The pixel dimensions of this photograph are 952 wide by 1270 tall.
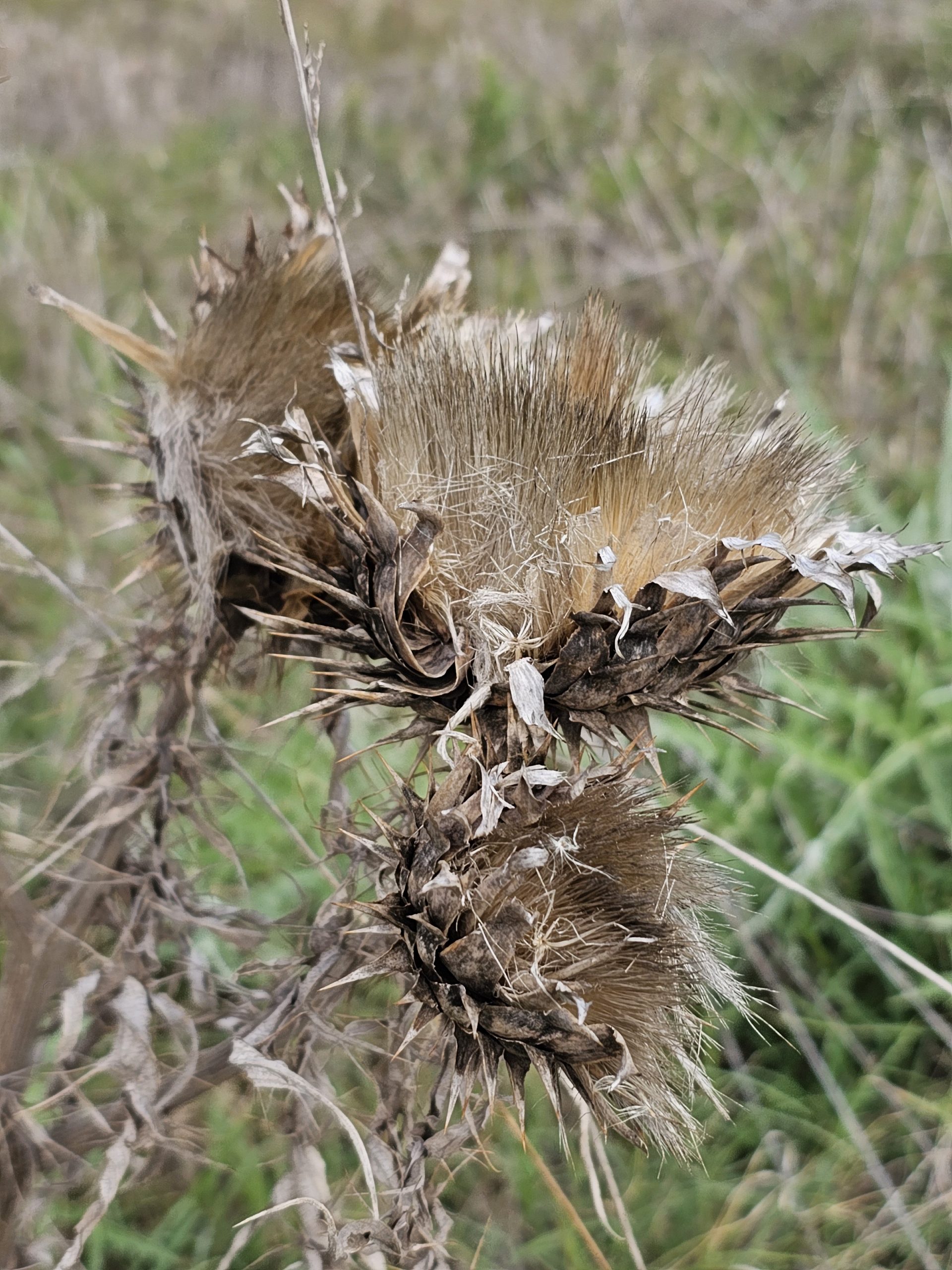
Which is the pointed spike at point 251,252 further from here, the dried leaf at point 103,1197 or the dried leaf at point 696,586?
the dried leaf at point 103,1197

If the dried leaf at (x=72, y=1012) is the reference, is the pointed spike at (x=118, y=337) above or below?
above

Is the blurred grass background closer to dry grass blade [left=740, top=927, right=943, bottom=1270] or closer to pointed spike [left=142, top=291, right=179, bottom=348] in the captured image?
dry grass blade [left=740, top=927, right=943, bottom=1270]

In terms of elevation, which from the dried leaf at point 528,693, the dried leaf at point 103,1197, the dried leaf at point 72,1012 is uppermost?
the dried leaf at point 528,693

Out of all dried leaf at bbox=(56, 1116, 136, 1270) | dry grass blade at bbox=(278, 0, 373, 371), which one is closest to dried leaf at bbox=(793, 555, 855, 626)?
dry grass blade at bbox=(278, 0, 373, 371)

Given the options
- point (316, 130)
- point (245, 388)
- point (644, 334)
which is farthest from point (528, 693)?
point (644, 334)

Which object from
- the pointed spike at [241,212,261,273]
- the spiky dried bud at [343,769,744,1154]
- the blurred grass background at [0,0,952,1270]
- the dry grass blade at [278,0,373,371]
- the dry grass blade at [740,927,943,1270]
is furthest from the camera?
the blurred grass background at [0,0,952,1270]

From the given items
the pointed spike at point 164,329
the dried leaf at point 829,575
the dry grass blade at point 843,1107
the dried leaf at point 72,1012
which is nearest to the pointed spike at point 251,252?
the pointed spike at point 164,329
